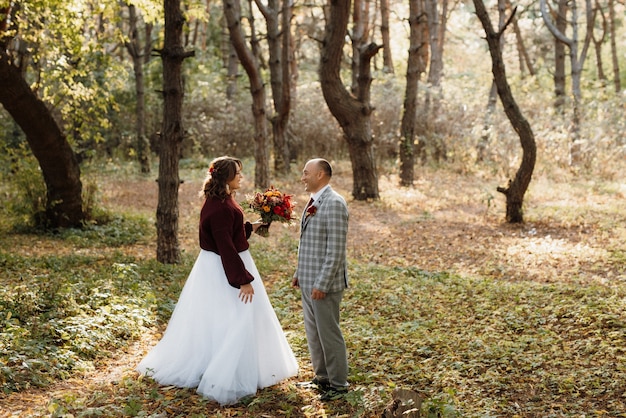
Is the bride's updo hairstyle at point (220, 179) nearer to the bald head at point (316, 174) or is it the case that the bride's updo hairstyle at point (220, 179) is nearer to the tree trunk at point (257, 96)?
the bald head at point (316, 174)

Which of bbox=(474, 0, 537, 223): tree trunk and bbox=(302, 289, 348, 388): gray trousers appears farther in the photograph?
bbox=(474, 0, 537, 223): tree trunk

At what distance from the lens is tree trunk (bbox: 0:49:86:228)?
11.8 m

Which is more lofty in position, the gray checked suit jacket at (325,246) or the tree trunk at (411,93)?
the tree trunk at (411,93)

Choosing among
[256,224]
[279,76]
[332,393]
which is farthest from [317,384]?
[279,76]

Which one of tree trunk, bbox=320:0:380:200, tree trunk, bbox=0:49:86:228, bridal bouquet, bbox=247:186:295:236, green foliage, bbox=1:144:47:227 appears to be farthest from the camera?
tree trunk, bbox=320:0:380:200

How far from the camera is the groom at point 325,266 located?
5.47 metres

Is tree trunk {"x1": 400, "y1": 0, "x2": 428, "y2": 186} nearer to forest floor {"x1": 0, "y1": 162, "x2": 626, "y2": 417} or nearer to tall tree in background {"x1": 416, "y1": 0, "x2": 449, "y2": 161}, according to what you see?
forest floor {"x1": 0, "y1": 162, "x2": 626, "y2": 417}

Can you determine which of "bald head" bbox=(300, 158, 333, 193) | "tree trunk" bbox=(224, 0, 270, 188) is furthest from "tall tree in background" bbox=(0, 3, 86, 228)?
"bald head" bbox=(300, 158, 333, 193)

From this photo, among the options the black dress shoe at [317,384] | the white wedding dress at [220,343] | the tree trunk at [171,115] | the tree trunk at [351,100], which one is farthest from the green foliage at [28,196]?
the black dress shoe at [317,384]

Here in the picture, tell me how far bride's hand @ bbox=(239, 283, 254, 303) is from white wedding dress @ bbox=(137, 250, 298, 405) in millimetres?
78

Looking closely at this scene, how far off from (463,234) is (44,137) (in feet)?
28.8

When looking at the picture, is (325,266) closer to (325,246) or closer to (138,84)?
(325,246)

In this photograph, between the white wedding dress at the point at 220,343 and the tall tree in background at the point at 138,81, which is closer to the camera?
the white wedding dress at the point at 220,343

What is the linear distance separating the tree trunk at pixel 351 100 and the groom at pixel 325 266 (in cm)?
1109
